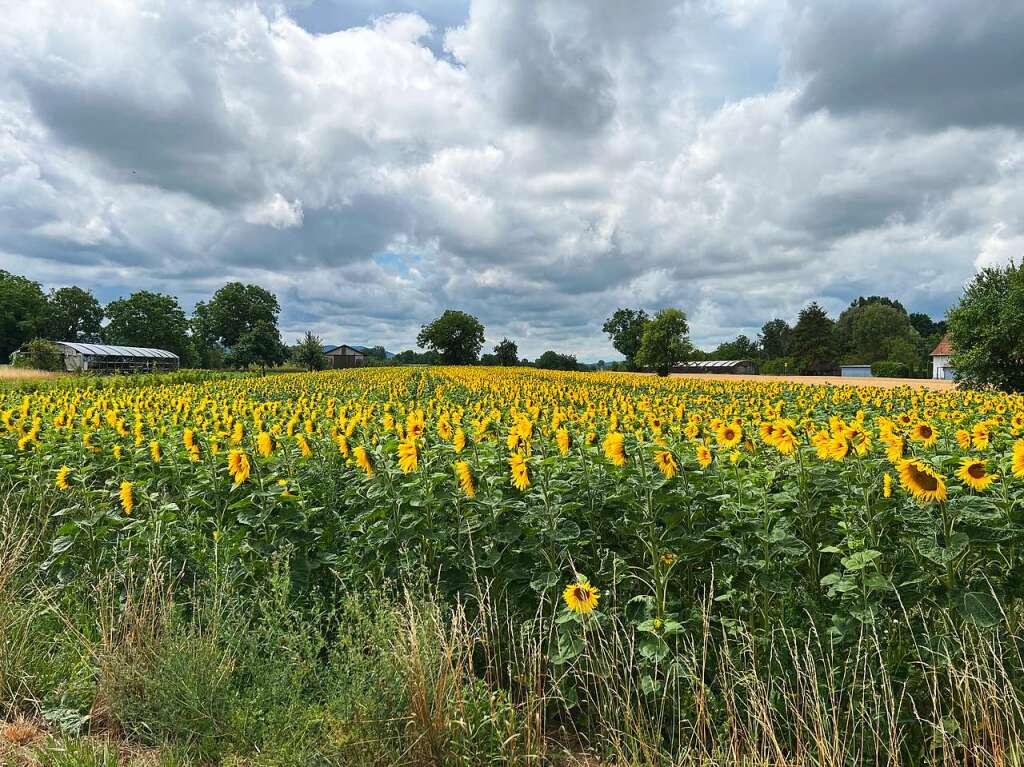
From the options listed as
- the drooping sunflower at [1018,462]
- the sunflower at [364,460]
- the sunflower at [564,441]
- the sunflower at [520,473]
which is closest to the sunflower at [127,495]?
the sunflower at [364,460]

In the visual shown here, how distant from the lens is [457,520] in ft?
13.1

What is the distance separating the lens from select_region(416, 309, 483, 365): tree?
321 ft

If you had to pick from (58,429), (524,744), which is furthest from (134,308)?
(524,744)

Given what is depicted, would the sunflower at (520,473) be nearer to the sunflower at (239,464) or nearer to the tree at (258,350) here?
the sunflower at (239,464)

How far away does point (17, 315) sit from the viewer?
86.0 metres

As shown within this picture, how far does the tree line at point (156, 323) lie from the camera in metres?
84.4

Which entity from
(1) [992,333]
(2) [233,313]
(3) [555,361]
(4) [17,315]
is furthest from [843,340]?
(4) [17,315]

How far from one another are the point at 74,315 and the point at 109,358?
4177cm

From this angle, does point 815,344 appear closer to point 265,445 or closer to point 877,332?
point 877,332

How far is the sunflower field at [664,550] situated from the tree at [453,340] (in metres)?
92.7

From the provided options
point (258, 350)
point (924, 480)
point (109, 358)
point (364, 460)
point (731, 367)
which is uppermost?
point (258, 350)

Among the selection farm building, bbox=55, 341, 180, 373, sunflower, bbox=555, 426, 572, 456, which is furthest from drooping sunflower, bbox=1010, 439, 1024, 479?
farm building, bbox=55, 341, 180, 373

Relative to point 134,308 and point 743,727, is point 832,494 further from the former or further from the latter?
point 134,308

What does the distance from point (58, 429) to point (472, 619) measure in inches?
231
